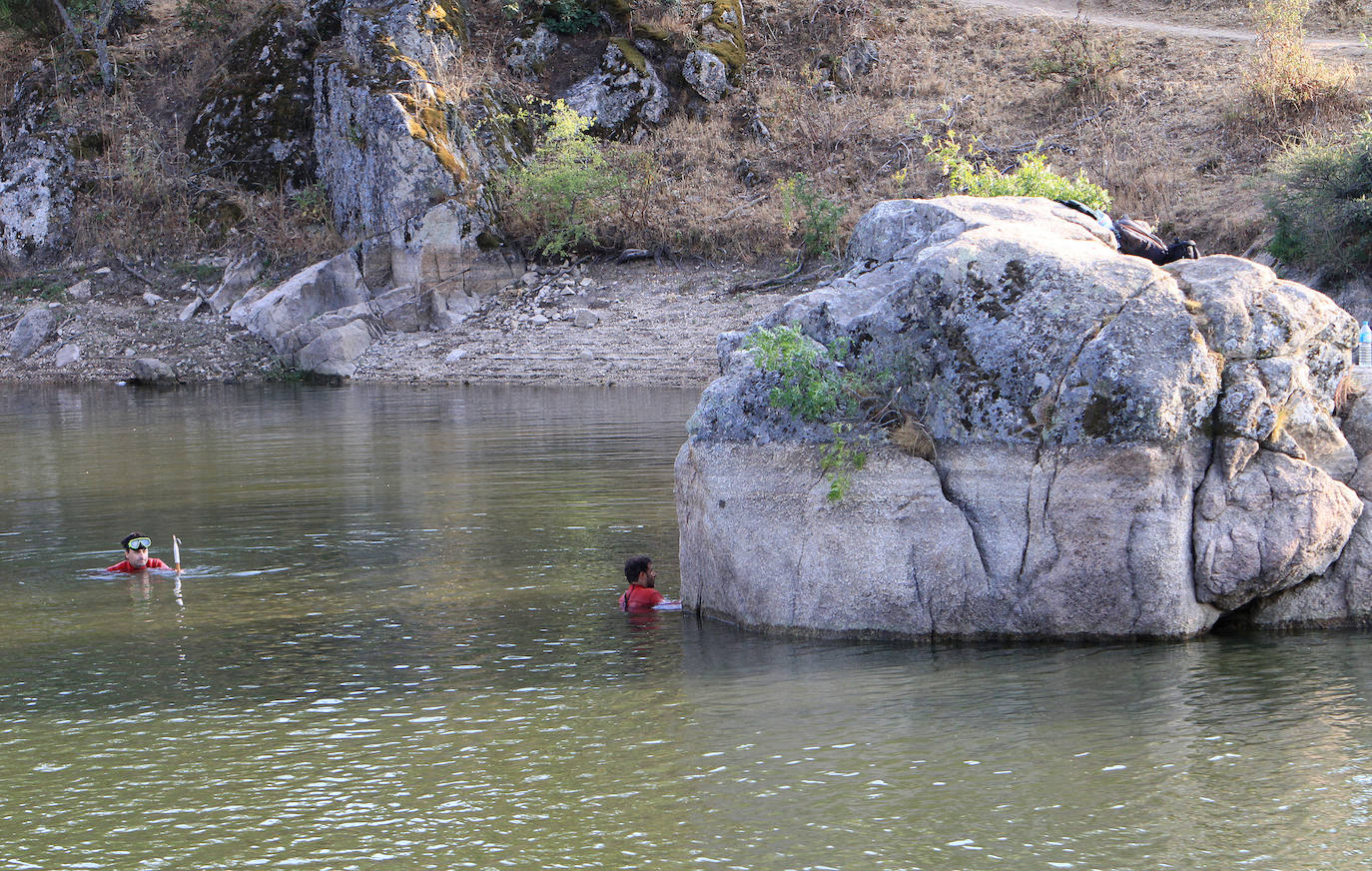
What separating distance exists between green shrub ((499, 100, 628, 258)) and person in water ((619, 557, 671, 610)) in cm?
2966

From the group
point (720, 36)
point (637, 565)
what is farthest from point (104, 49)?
point (637, 565)

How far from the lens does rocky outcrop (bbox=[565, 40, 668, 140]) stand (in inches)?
1875

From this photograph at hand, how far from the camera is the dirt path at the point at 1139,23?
4366cm

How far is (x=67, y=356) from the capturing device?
42.8 metres

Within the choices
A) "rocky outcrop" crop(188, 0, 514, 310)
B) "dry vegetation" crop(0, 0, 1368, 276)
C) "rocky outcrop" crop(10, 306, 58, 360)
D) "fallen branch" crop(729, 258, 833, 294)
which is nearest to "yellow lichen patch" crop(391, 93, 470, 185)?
"rocky outcrop" crop(188, 0, 514, 310)

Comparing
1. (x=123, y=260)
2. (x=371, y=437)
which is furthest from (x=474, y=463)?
(x=123, y=260)

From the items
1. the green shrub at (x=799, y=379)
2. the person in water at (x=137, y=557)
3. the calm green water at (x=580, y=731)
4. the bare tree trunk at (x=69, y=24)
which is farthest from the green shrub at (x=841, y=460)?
the bare tree trunk at (x=69, y=24)

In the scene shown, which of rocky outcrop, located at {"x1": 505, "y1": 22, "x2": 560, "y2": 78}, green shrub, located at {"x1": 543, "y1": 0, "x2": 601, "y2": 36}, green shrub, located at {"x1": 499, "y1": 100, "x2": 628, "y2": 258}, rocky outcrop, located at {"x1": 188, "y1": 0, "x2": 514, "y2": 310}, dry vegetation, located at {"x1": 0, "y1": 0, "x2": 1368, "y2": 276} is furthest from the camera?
green shrub, located at {"x1": 543, "y1": 0, "x2": 601, "y2": 36}

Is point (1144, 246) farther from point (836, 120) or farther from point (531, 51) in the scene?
point (531, 51)

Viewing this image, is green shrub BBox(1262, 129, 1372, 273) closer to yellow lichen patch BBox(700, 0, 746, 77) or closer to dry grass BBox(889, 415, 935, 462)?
dry grass BBox(889, 415, 935, 462)

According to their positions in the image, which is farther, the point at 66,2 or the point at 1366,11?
the point at 66,2

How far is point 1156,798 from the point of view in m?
8.71

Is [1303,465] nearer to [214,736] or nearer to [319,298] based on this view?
[214,736]

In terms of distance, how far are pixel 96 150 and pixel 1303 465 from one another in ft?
150
